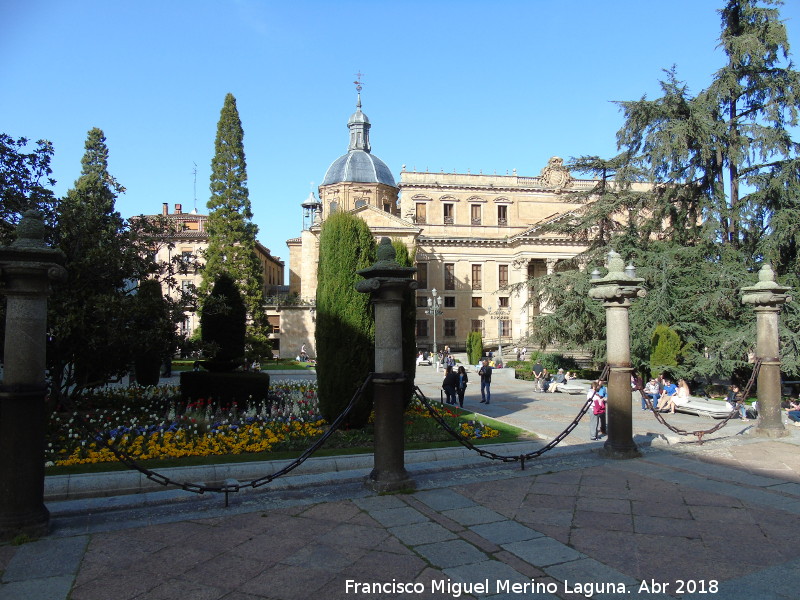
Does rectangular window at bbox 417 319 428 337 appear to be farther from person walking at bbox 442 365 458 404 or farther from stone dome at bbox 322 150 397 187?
person walking at bbox 442 365 458 404

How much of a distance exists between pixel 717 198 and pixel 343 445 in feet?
62.4

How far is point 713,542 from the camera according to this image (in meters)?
5.30

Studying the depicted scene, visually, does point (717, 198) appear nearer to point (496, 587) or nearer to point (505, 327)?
point (496, 587)

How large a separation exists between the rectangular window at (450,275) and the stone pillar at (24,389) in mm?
49155

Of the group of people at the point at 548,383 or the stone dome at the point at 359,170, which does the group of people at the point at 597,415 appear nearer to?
the group of people at the point at 548,383

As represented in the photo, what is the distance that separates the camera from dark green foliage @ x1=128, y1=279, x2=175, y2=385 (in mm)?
11469

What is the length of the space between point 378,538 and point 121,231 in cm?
1006

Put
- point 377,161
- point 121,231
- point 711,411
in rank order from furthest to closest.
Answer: point 377,161
point 711,411
point 121,231

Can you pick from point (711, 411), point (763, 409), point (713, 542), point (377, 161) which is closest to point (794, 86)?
point (711, 411)

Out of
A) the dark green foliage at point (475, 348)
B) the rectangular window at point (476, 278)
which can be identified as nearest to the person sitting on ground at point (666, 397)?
the dark green foliage at point (475, 348)

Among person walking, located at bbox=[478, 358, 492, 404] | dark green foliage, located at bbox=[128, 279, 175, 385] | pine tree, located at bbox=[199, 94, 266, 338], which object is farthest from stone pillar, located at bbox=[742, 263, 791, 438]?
pine tree, located at bbox=[199, 94, 266, 338]

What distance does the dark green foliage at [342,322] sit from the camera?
11.3 meters

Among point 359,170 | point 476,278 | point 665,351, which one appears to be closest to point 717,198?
point 665,351

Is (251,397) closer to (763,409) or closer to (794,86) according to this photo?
(763,409)
